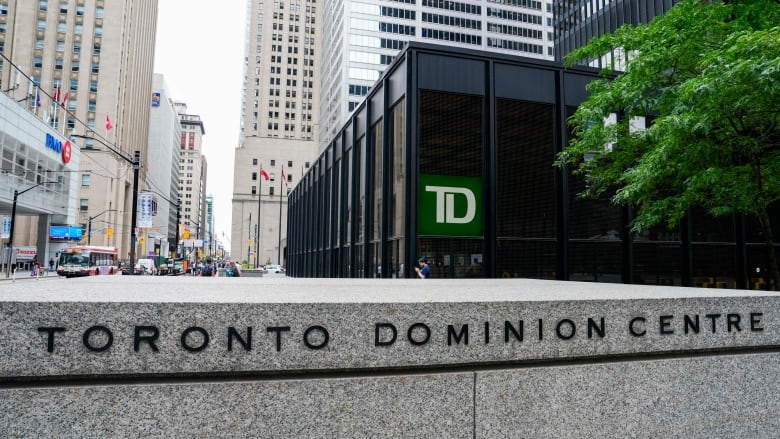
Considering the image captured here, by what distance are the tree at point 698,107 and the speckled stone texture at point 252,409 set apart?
886cm

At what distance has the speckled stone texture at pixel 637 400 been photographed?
11.2 feet

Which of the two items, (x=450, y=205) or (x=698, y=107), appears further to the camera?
(x=450, y=205)

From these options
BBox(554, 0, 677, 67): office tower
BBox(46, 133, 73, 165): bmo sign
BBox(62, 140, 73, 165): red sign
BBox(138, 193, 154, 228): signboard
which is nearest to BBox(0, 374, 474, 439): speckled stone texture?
BBox(138, 193, 154, 228): signboard

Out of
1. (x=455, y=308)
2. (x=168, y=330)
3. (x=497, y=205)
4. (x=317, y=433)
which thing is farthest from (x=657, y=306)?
(x=497, y=205)

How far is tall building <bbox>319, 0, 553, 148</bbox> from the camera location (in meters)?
88.8

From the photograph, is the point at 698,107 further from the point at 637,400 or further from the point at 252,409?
Result: the point at 252,409

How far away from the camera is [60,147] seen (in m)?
50.9

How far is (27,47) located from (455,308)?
108 metres

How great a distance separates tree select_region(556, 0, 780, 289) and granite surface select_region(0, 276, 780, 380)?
716cm

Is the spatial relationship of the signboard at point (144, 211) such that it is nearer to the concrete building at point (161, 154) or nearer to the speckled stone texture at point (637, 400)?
the speckled stone texture at point (637, 400)

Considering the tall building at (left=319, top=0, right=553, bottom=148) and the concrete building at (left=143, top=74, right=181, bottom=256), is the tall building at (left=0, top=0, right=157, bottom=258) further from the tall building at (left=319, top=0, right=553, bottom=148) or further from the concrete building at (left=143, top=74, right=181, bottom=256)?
the tall building at (left=319, top=0, right=553, bottom=148)

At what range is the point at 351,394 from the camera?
123 inches

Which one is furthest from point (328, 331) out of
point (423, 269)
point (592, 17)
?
point (592, 17)

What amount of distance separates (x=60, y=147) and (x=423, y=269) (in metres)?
50.6
